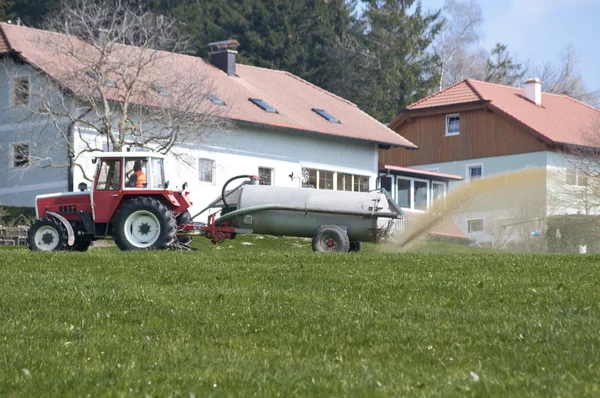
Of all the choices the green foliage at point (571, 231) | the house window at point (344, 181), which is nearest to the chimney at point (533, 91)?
the house window at point (344, 181)

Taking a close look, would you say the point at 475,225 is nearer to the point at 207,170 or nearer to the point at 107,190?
the point at 207,170

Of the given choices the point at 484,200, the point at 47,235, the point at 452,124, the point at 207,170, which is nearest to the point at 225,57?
the point at 207,170

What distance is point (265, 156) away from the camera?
4916cm

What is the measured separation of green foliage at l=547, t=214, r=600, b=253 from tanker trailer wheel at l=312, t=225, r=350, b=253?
15.6 m

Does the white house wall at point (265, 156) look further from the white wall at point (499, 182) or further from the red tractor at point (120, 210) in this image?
the red tractor at point (120, 210)

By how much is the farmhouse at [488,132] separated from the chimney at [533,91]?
0.06 m

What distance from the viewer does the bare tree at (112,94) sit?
3800 centimetres

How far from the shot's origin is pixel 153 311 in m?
12.3

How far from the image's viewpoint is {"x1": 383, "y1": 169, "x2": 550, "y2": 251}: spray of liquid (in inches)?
1077

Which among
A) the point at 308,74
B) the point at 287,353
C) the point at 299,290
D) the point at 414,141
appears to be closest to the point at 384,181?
the point at 414,141

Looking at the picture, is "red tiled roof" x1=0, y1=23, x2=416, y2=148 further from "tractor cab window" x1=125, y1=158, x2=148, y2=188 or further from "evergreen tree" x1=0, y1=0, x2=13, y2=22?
"tractor cab window" x1=125, y1=158, x2=148, y2=188

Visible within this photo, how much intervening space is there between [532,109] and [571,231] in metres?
24.7

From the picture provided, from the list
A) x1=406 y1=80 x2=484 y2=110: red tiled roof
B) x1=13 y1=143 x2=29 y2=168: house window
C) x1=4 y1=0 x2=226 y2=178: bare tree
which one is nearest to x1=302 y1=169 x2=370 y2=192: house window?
x1=4 y1=0 x2=226 y2=178: bare tree

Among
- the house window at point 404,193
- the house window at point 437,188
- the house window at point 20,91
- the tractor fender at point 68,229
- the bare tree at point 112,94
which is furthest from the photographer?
the house window at point 437,188
